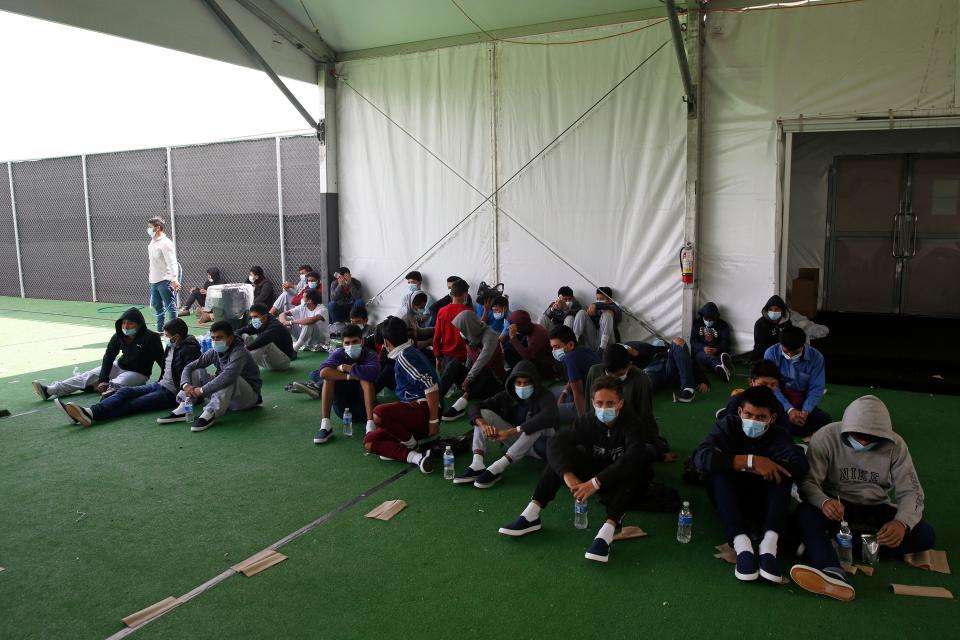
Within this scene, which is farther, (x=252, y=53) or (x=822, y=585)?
(x=252, y=53)

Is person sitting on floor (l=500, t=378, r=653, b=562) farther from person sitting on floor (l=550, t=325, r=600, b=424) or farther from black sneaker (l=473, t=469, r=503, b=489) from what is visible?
person sitting on floor (l=550, t=325, r=600, b=424)

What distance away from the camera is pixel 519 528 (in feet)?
14.0

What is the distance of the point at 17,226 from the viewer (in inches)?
687

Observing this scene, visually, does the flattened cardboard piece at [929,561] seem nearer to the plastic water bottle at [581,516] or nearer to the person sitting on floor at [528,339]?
the plastic water bottle at [581,516]

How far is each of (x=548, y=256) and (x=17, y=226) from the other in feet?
48.4

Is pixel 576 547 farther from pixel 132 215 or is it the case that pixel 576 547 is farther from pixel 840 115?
pixel 132 215

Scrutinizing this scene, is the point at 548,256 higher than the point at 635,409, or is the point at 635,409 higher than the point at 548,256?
the point at 548,256

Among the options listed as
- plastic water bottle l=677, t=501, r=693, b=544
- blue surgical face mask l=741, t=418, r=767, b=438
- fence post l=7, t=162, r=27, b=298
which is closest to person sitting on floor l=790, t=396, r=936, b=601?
blue surgical face mask l=741, t=418, r=767, b=438

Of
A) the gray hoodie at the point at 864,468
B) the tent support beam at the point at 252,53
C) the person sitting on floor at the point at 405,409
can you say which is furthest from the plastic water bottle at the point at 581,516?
the tent support beam at the point at 252,53

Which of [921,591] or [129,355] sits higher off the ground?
[129,355]

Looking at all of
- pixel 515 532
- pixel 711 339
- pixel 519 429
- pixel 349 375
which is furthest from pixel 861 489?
pixel 711 339

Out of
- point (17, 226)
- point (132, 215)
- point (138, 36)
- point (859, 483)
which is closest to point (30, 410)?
point (138, 36)

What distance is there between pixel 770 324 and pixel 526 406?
13.3 ft

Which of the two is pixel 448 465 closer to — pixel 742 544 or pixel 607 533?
pixel 607 533
